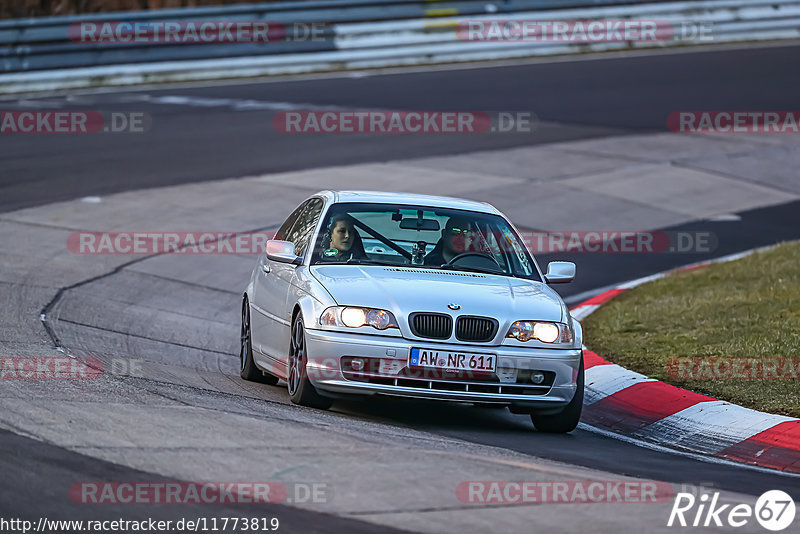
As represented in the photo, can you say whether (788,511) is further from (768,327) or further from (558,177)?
(558,177)

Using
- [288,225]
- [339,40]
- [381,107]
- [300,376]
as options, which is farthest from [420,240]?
[339,40]

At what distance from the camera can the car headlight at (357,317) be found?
780 cm

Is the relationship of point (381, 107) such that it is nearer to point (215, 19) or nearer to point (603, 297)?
point (215, 19)

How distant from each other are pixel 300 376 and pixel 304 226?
179 centimetres

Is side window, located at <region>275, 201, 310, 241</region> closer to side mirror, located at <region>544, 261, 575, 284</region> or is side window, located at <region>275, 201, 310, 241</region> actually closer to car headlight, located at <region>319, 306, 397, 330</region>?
side mirror, located at <region>544, 261, 575, 284</region>

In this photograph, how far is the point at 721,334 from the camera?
10898 mm

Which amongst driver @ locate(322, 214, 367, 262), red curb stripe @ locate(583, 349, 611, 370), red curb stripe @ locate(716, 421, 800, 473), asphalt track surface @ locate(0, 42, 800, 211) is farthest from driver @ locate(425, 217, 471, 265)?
asphalt track surface @ locate(0, 42, 800, 211)

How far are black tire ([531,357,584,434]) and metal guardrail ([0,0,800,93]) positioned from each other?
1717 cm

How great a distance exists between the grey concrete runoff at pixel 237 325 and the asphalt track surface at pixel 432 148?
313mm

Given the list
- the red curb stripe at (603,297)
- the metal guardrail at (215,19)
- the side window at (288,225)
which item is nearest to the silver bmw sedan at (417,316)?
the side window at (288,225)

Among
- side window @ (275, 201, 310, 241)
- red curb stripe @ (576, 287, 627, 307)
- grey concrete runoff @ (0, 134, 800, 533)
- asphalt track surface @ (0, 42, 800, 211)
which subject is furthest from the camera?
asphalt track surface @ (0, 42, 800, 211)

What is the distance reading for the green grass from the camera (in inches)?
367

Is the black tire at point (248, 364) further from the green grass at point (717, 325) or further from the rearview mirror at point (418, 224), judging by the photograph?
the green grass at point (717, 325)

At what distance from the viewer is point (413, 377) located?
25.4ft
